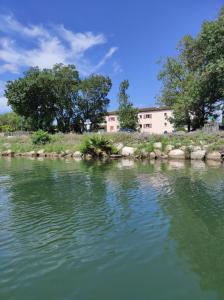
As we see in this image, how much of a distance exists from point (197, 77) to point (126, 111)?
822 inches

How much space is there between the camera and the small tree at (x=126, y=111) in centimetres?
5642

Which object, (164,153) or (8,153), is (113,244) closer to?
(164,153)

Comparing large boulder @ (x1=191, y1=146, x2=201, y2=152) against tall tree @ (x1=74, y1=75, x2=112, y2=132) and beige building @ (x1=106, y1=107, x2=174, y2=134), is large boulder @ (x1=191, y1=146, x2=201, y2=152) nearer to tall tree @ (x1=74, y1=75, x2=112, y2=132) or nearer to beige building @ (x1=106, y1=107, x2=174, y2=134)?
tall tree @ (x1=74, y1=75, x2=112, y2=132)

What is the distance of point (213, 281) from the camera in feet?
19.0

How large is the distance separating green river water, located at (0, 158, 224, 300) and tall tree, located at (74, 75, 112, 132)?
43.7 metres

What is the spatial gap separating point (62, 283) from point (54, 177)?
513 inches

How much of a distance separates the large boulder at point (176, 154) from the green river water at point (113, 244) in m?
15.5

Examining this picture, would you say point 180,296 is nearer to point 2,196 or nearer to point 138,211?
point 138,211

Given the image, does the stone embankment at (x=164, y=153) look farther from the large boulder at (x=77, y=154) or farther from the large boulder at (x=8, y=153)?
the large boulder at (x=8, y=153)

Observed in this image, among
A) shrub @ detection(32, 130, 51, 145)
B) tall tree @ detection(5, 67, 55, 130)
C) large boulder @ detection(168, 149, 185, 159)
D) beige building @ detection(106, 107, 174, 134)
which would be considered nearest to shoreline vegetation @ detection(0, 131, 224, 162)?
large boulder @ detection(168, 149, 185, 159)

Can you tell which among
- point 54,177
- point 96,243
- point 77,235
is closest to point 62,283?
point 96,243

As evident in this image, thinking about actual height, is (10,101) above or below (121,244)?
above

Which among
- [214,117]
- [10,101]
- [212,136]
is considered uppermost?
[10,101]

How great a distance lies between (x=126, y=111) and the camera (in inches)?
2245
